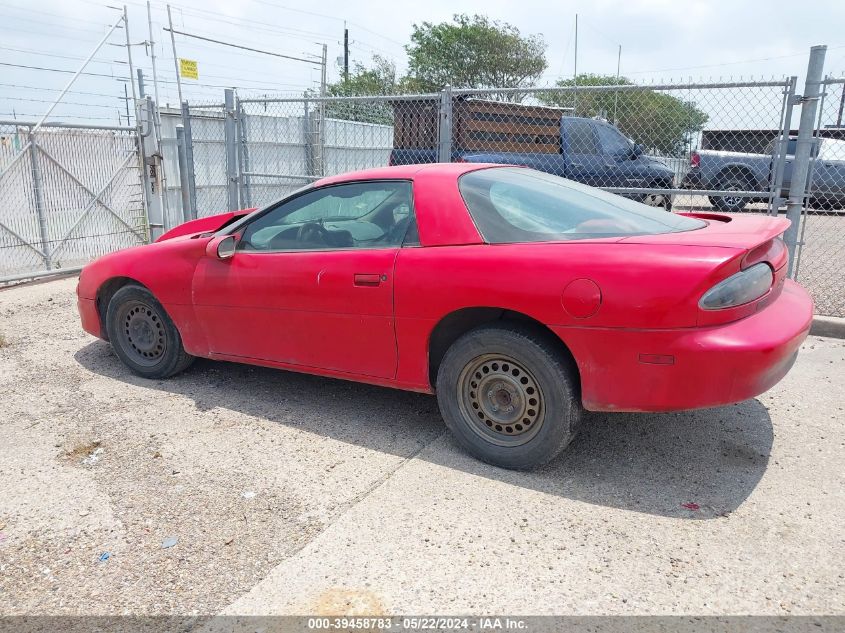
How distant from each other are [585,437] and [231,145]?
6658 mm

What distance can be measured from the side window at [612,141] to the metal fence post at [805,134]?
524cm

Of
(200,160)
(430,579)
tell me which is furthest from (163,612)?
(200,160)

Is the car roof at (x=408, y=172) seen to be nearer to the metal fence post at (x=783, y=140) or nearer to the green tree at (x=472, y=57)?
the metal fence post at (x=783, y=140)

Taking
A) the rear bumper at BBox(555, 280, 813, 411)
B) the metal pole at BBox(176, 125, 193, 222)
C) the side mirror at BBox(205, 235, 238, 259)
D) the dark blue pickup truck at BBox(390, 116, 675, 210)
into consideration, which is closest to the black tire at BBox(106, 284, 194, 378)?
the side mirror at BBox(205, 235, 238, 259)

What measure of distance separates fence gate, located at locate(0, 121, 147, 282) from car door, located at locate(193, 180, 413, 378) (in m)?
5.84

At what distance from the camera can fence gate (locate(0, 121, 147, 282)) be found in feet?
28.5

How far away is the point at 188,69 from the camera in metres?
17.7

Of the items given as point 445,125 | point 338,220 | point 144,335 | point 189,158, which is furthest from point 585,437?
point 189,158

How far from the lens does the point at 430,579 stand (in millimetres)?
2570

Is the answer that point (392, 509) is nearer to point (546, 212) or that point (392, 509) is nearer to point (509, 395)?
point (509, 395)

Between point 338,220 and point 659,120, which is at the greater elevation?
point 659,120

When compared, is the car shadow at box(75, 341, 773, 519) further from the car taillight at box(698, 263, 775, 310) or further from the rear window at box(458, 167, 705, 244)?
the rear window at box(458, 167, 705, 244)

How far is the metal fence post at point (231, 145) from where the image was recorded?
8586mm

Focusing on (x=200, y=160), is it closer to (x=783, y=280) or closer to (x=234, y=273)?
(x=234, y=273)
